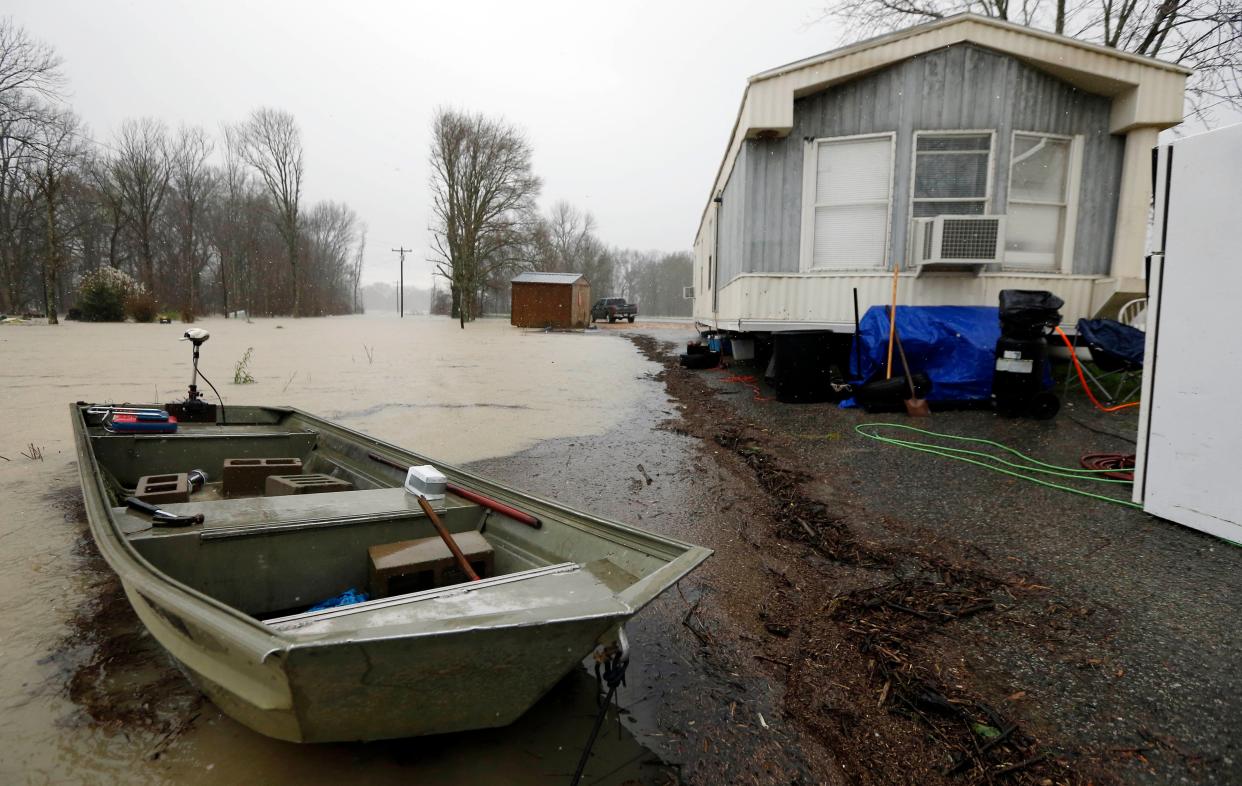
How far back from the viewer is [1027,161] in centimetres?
816

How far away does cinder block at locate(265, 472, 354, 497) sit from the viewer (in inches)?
128

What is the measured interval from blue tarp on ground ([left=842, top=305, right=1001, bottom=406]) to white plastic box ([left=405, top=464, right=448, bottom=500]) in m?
5.60

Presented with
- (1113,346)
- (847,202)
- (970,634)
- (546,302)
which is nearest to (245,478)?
(970,634)

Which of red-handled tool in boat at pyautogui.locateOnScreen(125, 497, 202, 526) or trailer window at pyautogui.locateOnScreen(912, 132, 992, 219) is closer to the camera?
red-handled tool in boat at pyautogui.locateOnScreen(125, 497, 202, 526)

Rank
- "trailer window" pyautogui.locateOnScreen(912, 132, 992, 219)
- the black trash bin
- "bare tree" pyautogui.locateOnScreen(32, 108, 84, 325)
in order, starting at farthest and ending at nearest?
"bare tree" pyautogui.locateOnScreen(32, 108, 84, 325), "trailer window" pyautogui.locateOnScreen(912, 132, 992, 219), the black trash bin

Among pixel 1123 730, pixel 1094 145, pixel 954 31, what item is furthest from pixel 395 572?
pixel 1094 145

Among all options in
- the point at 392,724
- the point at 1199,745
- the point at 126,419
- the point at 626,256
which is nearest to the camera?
the point at 392,724

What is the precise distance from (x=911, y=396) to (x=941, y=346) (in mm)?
815

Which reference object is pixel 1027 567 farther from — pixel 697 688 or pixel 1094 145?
pixel 1094 145

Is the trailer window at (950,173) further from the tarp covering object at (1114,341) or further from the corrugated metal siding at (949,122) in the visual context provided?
the tarp covering object at (1114,341)

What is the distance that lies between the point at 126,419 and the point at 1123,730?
5733 millimetres

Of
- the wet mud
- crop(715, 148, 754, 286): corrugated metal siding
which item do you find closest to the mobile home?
crop(715, 148, 754, 286): corrugated metal siding

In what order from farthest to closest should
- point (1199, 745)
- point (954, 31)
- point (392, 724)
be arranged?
point (954, 31)
point (1199, 745)
point (392, 724)

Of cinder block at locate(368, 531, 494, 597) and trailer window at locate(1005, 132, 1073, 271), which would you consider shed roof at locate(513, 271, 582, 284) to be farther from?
cinder block at locate(368, 531, 494, 597)
